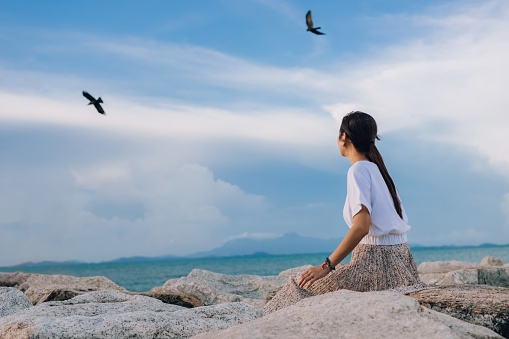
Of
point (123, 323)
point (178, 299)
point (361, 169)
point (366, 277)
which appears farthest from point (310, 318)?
point (178, 299)

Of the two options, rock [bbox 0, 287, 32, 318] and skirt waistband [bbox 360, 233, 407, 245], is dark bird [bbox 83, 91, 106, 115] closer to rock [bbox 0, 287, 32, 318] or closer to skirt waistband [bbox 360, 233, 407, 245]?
rock [bbox 0, 287, 32, 318]

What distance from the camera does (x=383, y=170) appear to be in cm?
388

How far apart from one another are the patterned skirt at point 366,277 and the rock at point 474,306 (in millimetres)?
193

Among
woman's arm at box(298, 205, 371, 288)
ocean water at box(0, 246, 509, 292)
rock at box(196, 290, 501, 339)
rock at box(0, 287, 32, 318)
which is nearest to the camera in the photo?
rock at box(196, 290, 501, 339)

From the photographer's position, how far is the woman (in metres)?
3.68

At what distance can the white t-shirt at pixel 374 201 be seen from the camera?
368cm

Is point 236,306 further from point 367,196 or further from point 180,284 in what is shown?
point 180,284

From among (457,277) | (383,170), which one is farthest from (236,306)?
(457,277)

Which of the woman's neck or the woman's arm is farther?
the woman's neck

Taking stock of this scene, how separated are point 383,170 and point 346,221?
0.50 m

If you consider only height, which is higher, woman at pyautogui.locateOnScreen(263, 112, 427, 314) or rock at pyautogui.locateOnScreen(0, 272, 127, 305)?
woman at pyautogui.locateOnScreen(263, 112, 427, 314)

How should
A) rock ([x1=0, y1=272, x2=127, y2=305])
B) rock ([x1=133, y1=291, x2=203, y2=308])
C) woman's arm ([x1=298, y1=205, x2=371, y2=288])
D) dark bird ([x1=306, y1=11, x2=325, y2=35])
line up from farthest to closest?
rock ([x1=0, y1=272, x2=127, y2=305]) < dark bird ([x1=306, y1=11, x2=325, y2=35]) < rock ([x1=133, y1=291, x2=203, y2=308]) < woman's arm ([x1=298, y1=205, x2=371, y2=288])

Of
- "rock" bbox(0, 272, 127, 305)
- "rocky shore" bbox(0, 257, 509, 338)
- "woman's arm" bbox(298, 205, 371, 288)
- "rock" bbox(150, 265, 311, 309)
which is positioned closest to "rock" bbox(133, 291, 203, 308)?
"rocky shore" bbox(0, 257, 509, 338)

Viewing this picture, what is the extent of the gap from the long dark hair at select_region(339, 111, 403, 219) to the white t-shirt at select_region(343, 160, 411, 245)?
3.4 inches
